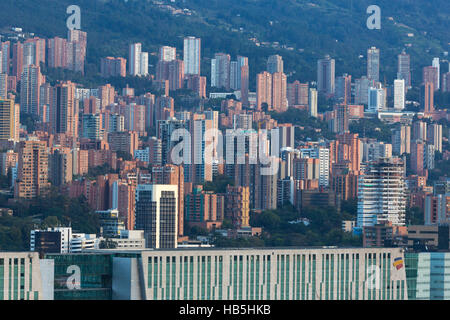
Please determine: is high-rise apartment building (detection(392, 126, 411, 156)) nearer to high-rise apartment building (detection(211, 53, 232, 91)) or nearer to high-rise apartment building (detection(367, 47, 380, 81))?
high-rise apartment building (detection(211, 53, 232, 91))

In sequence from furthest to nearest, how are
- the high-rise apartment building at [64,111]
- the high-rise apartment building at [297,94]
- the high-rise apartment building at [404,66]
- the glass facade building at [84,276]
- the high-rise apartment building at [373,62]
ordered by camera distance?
1. the high-rise apartment building at [373,62]
2. the high-rise apartment building at [404,66]
3. the high-rise apartment building at [297,94]
4. the high-rise apartment building at [64,111]
5. the glass facade building at [84,276]

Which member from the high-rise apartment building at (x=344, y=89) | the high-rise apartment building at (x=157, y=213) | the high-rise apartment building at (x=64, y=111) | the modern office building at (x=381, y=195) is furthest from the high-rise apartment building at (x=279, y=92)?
the high-rise apartment building at (x=157, y=213)

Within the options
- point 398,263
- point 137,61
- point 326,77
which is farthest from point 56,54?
point 398,263

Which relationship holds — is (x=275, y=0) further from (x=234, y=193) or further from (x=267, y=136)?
(x=234, y=193)

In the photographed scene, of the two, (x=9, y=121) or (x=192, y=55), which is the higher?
(x=192, y=55)

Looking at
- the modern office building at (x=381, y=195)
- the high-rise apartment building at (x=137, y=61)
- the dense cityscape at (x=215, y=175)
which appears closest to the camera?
the dense cityscape at (x=215, y=175)

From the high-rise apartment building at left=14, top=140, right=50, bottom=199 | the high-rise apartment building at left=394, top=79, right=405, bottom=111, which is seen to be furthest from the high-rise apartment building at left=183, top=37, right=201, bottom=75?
the high-rise apartment building at left=14, top=140, right=50, bottom=199

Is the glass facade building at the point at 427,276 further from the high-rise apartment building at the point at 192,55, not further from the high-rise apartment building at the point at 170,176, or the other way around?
the high-rise apartment building at the point at 192,55

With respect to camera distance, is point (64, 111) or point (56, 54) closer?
point (64, 111)

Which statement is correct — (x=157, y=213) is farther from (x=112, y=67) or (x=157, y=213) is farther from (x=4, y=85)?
(x=112, y=67)
